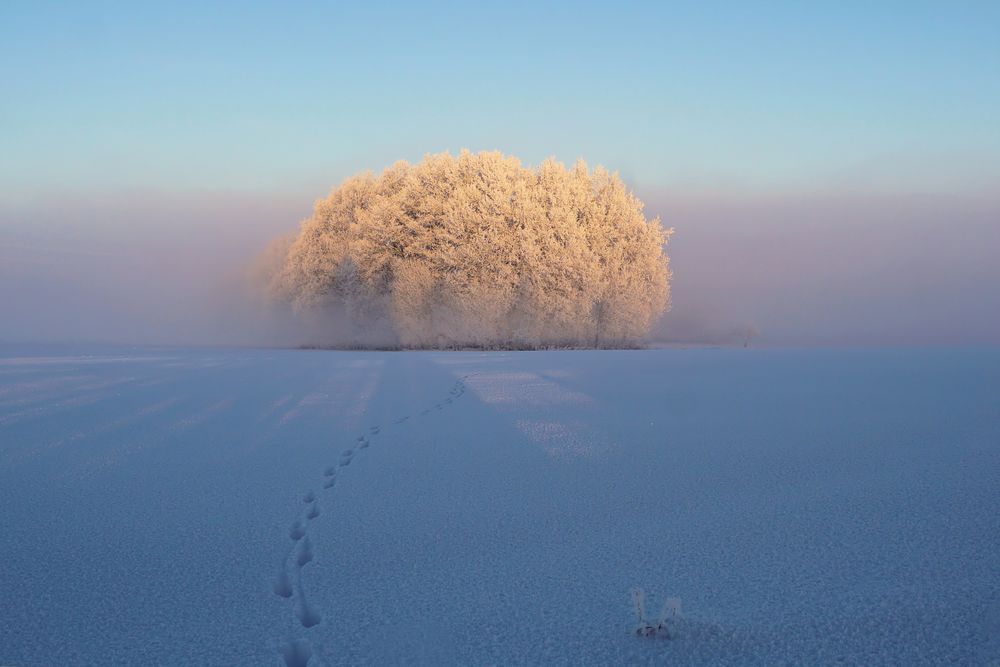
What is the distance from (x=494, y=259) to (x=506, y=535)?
19.2 m

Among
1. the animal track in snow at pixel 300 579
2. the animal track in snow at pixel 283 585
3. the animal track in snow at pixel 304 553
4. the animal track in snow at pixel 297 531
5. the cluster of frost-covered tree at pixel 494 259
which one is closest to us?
the animal track in snow at pixel 300 579

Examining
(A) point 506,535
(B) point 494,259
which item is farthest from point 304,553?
(B) point 494,259

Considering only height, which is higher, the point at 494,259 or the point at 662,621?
the point at 494,259

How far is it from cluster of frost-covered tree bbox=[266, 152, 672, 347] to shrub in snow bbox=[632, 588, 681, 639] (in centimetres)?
1960

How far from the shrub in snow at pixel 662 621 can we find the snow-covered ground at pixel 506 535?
27 millimetres

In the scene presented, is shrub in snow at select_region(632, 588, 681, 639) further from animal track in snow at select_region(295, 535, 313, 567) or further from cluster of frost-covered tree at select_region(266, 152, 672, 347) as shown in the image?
cluster of frost-covered tree at select_region(266, 152, 672, 347)

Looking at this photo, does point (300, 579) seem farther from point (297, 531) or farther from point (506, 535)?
point (506, 535)

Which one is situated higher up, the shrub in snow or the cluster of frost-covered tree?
the cluster of frost-covered tree

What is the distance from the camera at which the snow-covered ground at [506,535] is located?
1.82m

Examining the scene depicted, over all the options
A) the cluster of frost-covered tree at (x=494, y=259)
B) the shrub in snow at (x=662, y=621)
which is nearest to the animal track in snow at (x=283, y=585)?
the shrub in snow at (x=662, y=621)

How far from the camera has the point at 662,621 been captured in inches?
70.5

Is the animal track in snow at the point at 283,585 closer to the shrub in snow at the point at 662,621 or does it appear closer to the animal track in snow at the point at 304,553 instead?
the animal track in snow at the point at 304,553

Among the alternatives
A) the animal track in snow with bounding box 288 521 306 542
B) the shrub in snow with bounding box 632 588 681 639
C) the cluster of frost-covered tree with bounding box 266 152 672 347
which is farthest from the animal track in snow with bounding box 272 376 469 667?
the cluster of frost-covered tree with bounding box 266 152 672 347

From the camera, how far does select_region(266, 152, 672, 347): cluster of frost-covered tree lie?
21.6 metres
